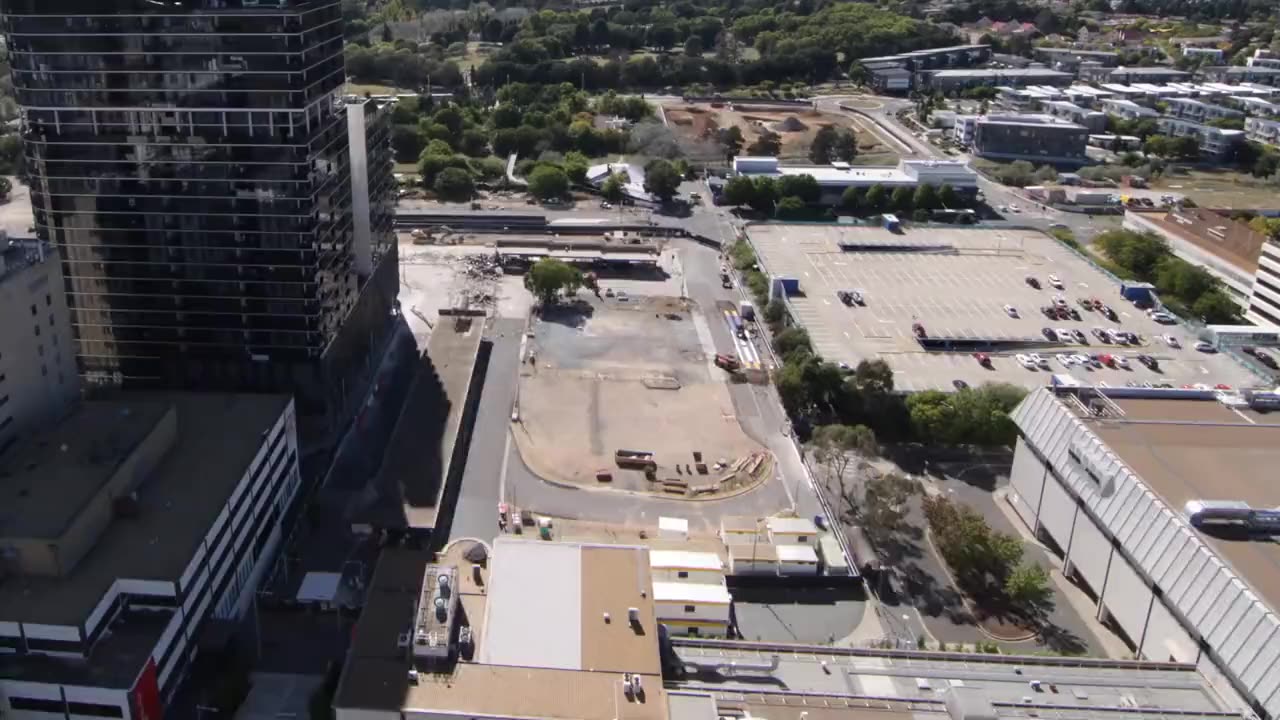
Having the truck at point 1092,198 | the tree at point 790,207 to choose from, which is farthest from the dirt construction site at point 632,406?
the truck at point 1092,198

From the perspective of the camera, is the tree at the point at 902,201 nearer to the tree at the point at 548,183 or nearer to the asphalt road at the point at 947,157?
the asphalt road at the point at 947,157

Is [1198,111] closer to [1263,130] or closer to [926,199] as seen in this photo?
[1263,130]

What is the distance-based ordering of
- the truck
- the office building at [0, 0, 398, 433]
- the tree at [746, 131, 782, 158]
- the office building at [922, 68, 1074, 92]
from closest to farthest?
1. the office building at [0, 0, 398, 433]
2. the truck
3. the tree at [746, 131, 782, 158]
4. the office building at [922, 68, 1074, 92]

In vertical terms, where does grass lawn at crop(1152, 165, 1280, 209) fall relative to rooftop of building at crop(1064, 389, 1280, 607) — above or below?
below

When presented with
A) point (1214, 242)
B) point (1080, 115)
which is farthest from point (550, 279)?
point (1080, 115)

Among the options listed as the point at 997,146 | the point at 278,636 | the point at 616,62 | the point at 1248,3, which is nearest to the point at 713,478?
the point at 278,636

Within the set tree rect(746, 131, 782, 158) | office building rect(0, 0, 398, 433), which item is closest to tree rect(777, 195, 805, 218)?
tree rect(746, 131, 782, 158)

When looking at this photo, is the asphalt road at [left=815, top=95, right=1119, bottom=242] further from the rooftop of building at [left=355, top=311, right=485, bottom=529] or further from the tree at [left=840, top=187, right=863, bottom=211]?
the rooftop of building at [left=355, top=311, right=485, bottom=529]
